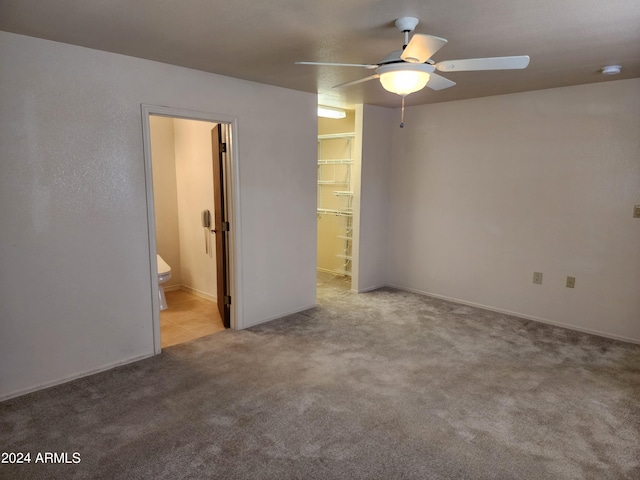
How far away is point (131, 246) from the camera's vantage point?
10.3 ft

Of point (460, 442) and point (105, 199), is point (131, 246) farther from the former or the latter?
point (460, 442)

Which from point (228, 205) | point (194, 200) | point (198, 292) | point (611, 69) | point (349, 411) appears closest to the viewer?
point (349, 411)

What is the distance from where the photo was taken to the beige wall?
5.04 m

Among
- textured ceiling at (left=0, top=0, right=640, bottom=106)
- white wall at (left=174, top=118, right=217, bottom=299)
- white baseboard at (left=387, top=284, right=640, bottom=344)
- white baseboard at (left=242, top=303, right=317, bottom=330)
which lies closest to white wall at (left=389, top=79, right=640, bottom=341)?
white baseboard at (left=387, top=284, right=640, bottom=344)

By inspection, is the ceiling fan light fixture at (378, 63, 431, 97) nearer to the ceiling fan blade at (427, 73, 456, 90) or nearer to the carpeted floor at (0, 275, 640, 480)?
the ceiling fan blade at (427, 73, 456, 90)

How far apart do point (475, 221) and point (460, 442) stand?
294cm

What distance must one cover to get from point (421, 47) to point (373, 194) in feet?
11.2

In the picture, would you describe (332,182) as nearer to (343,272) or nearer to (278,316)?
(343,272)

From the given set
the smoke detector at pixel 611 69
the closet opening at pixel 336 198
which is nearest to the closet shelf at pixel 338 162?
the closet opening at pixel 336 198

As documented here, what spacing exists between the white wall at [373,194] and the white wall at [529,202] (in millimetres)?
162

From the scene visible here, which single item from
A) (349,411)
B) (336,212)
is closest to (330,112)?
(336,212)

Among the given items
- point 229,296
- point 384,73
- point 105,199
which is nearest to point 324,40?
point 384,73

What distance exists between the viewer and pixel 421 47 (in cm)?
190

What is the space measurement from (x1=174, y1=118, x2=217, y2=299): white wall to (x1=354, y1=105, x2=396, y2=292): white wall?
1.83 metres
